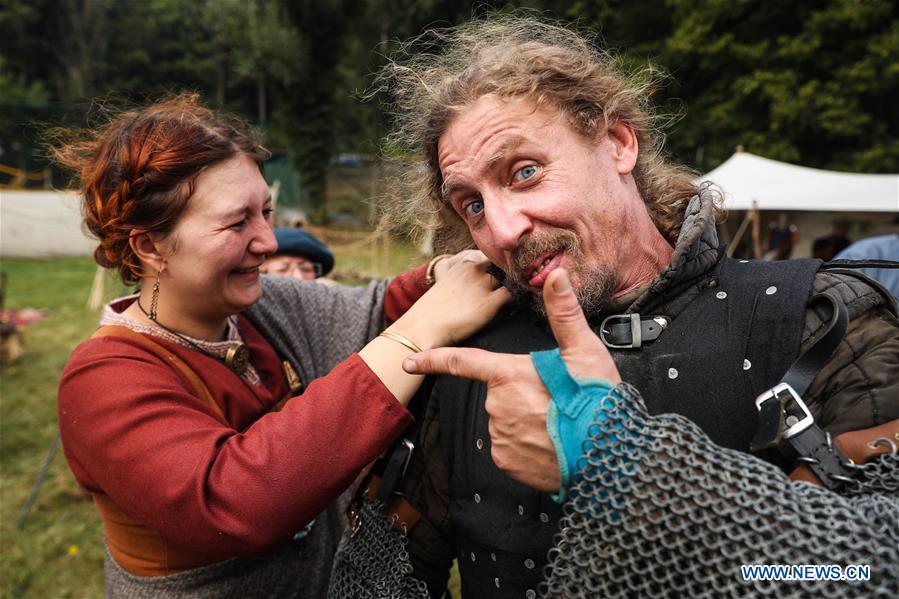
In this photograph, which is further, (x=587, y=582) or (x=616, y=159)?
(x=616, y=159)

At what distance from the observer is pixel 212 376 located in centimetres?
Answer: 180

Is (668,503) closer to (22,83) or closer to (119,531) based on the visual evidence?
(119,531)

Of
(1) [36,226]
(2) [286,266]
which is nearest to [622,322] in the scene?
(2) [286,266]

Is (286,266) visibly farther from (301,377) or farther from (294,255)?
(301,377)

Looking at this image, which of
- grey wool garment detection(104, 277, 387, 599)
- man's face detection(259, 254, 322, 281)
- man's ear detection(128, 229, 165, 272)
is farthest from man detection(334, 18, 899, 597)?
man's face detection(259, 254, 322, 281)

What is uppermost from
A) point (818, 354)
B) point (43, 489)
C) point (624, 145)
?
point (624, 145)

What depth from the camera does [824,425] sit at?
116cm

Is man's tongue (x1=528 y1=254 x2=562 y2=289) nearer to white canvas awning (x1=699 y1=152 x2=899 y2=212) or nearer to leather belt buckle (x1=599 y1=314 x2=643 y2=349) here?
leather belt buckle (x1=599 y1=314 x2=643 y2=349)

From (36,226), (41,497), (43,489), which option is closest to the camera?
(41,497)

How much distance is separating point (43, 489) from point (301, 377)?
4.37 meters

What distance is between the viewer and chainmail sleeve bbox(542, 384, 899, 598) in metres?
0.92

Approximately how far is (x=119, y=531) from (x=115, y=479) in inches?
14.3

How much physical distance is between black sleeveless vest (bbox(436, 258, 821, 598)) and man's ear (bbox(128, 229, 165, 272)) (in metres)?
0.99

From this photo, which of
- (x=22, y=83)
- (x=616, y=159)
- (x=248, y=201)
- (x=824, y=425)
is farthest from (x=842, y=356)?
(x=22, y=83)
